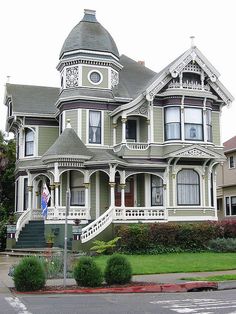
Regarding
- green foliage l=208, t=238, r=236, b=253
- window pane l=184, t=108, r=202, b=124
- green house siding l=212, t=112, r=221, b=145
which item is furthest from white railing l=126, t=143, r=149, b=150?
green foliage l=208, t=238, r=236, b=253

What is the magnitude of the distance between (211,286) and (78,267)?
12.4ft

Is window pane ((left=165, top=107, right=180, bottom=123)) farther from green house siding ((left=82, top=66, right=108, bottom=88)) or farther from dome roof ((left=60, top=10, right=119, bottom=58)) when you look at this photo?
dome roof ((left=60, top=10, right=119, bottom=58))

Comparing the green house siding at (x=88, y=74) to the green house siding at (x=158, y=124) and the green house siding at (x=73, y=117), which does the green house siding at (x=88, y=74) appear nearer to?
the green house siding at (x=73, y=117)

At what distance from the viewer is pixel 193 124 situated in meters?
29.7

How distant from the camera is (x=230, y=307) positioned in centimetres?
1085

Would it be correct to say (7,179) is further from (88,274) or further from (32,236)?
(88,274)

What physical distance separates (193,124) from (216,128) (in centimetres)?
257

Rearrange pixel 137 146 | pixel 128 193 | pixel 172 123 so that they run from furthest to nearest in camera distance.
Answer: pixel 128 193 → pixel 172 123 → pixel 137 146

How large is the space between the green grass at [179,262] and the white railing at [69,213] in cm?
490

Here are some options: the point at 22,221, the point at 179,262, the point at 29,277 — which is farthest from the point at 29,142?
the point at 29,277

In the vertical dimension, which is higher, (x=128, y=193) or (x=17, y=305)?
(x=128, y=193)

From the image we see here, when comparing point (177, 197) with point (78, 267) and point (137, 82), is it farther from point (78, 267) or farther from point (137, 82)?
point (78, 267)

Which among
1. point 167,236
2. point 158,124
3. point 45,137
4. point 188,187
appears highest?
point 158,124

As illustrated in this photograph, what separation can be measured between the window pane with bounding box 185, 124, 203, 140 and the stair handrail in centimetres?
1036
